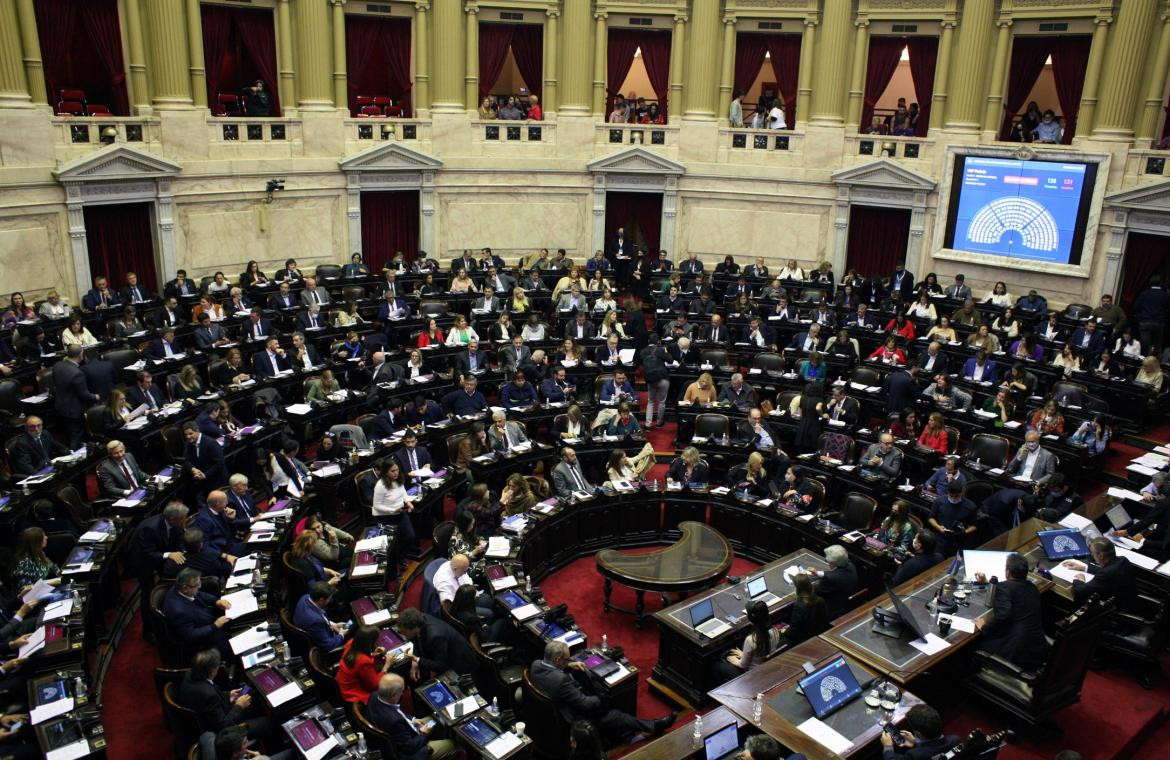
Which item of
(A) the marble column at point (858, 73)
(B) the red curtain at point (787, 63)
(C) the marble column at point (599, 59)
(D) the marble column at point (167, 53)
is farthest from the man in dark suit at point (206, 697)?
(B) the red curtain at point (787, 63)

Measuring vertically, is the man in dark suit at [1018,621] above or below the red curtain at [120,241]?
below

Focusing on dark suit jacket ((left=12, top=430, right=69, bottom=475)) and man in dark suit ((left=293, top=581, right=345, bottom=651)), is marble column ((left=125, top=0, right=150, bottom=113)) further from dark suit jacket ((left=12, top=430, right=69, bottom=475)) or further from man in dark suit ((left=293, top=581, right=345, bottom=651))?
man in dark suit ((left=293, top=581, right=345, bottom=651))

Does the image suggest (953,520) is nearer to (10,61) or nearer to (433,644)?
(433,644)

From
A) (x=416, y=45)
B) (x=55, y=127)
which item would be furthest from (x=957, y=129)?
(x=55, y=127)

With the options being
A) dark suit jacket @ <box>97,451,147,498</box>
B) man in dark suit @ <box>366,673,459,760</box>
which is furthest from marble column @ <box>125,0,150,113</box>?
man in dark suit @ <box>366,673,459,760</box>

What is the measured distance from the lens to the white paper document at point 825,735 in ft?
26.2

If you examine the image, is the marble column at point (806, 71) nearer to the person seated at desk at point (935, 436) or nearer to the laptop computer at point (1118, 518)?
the person seated at desk at point (935, 436)

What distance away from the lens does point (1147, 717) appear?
10.0 m

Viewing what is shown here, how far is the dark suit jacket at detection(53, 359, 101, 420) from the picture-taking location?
14320 millimetres

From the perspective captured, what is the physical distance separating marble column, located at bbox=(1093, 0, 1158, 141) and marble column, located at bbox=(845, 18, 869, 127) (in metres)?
5.76

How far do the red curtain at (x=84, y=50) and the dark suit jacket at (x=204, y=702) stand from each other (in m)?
16.6

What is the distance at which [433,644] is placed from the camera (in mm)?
9492

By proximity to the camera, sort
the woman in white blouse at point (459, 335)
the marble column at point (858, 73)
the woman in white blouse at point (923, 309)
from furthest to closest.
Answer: the marble column at point (858, 73) → the woman in white blouse at point (923, 309) → the woman in white blouse at point (459, 335)

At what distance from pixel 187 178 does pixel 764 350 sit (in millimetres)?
13404
